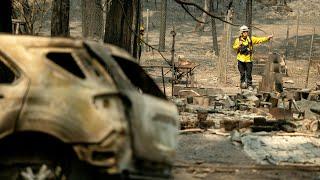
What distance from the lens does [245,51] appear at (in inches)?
767

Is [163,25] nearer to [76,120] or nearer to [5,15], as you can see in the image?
[5,15]

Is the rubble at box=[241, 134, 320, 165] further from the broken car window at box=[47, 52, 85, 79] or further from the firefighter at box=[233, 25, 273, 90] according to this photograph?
the firefighter at box=[233, 25, 273, 90]

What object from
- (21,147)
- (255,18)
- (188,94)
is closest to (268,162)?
(21,147)

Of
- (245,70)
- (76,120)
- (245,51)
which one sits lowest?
(245,70)

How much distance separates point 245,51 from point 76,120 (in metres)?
15.0

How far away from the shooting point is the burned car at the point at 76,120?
16.2ft

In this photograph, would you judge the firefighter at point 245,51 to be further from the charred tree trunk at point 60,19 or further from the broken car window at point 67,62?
the broken car window at point 67,62

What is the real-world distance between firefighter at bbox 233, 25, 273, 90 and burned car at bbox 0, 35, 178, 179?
46.0 ft

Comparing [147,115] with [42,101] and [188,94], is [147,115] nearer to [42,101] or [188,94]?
[42,101]

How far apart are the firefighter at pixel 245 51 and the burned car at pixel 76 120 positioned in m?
14.0

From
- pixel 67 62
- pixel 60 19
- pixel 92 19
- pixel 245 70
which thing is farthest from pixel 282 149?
pixel 245 70

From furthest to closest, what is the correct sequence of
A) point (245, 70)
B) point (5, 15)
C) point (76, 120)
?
point (245, 70) → point (5, 15) → point (76, 120)

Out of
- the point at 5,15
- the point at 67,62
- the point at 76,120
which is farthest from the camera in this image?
the point at 5,15

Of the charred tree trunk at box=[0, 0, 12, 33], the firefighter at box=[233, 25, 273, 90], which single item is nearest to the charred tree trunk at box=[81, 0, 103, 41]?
the firefighter at box=[233, 25, 273, 90]
